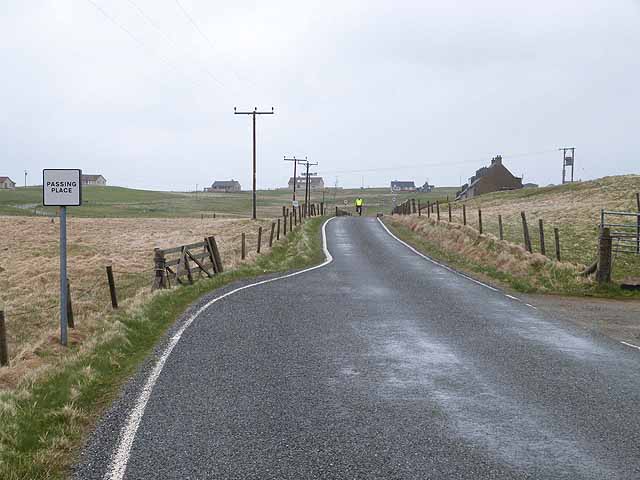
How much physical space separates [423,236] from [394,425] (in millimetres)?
31883

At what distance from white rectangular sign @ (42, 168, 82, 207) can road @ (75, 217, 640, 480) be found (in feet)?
9.53

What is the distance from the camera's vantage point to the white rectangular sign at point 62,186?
409 inches

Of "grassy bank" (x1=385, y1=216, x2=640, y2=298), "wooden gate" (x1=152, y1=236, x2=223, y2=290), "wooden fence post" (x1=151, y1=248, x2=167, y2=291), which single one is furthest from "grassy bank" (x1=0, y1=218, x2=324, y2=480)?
"grassy bank" (x1=385, y1=216, x2=640, y2=298)

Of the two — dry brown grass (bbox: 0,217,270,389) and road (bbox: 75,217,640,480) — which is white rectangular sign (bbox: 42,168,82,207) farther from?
road (bbox: 75,217,640,480)

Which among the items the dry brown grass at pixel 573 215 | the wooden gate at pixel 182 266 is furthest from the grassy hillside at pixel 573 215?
the wooden gate at pixel 182 266

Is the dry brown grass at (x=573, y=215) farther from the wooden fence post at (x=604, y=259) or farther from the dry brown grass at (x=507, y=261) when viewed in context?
the dry brown grass at (x=507, y=261)

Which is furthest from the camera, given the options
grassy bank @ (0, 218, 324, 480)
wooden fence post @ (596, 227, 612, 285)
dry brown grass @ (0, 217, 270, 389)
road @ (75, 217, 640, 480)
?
wooden fence post @ (596, 227, 612, 285)

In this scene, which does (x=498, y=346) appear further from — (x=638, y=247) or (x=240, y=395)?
(x=638, y=247)

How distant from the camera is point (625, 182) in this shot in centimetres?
7075

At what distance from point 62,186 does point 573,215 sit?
4209 centimetres

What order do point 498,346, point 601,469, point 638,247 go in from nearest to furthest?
point 601,469, point 498,346, point 638,247

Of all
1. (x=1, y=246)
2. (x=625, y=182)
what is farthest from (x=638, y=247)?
(x=625, y=182)

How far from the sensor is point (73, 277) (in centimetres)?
2725

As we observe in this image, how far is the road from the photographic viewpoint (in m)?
5.67
